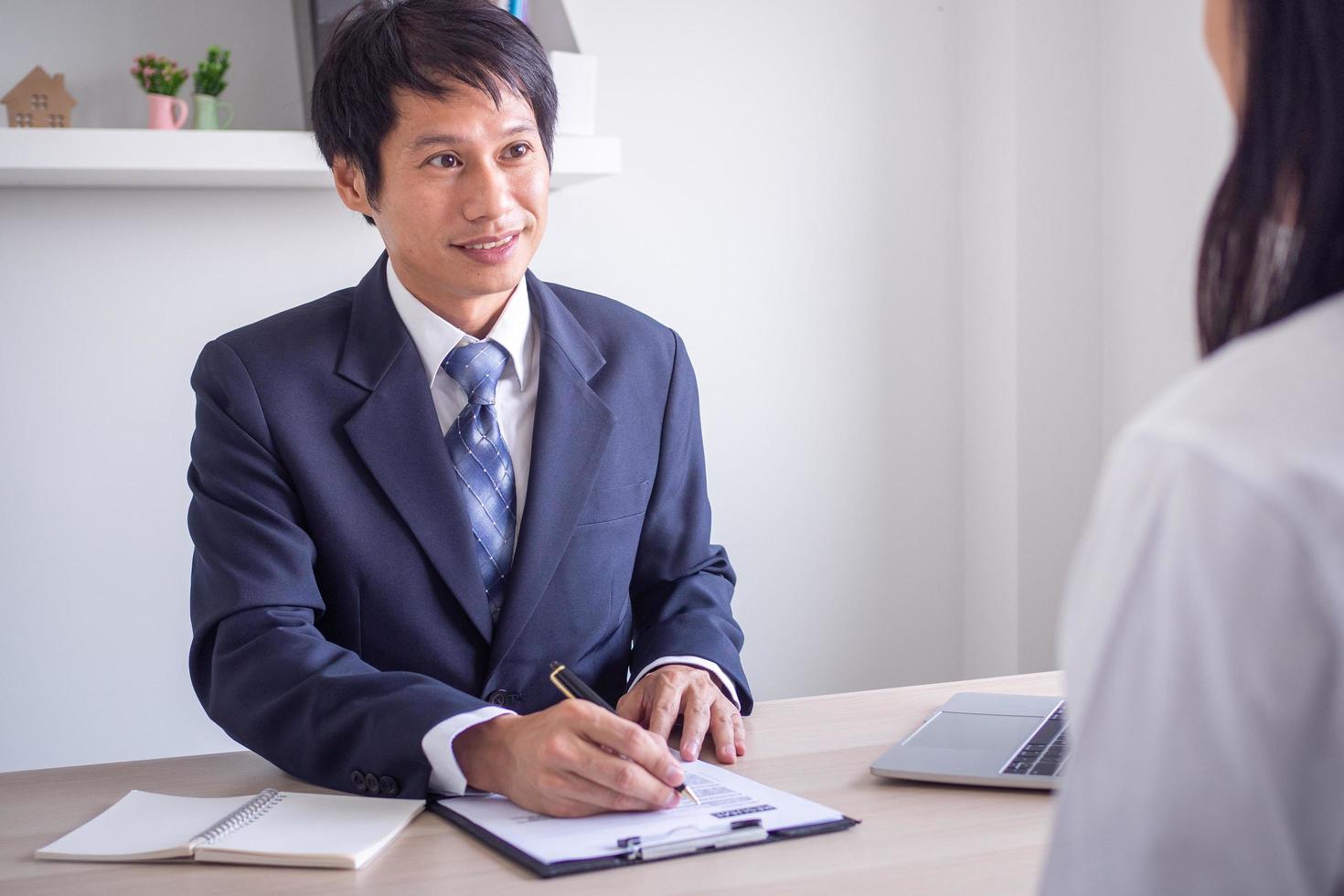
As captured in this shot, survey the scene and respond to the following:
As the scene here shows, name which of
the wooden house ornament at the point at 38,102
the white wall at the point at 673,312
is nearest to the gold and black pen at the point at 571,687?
the white wall at the point at 673,312

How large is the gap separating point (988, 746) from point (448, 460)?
71 centimetres

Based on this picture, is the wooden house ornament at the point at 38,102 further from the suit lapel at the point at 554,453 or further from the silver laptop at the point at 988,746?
the silver laptop at the point at 988,746

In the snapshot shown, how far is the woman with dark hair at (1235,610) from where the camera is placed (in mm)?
415

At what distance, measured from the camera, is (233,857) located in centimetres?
99

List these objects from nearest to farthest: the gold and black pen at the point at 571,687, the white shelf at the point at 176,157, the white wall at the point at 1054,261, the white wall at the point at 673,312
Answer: the gold and black pen at the point at 571,687
the white shelf at the point at 176,157
the white wall at the point at 673,312
the white wall at the point at 1054,261

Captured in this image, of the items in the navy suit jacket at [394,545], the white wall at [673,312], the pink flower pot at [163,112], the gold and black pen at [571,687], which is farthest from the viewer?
the white wall at [673,312]

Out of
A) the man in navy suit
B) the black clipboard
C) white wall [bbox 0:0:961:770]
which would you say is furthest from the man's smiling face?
white wall [bbox 0:0:961:770]

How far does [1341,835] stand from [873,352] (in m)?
2.35

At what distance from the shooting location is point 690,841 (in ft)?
3.23

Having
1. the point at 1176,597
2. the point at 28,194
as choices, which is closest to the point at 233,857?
the point at 1176,597

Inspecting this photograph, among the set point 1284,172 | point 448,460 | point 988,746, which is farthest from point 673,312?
point 1284,172

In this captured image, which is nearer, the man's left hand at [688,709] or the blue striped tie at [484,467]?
the man's left hand at [688,709]

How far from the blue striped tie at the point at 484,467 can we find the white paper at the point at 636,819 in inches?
16.6

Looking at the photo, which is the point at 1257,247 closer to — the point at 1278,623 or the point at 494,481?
the point at 1278,623
